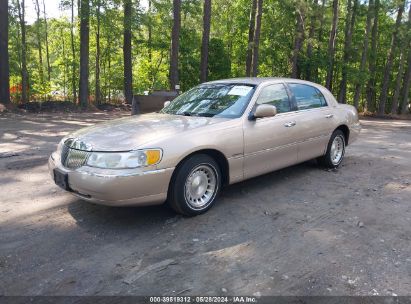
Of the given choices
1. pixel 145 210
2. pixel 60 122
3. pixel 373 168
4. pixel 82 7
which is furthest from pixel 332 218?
pixel 82 7

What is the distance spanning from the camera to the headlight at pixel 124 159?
152 inches

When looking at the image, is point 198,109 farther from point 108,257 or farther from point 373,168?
point 373,168

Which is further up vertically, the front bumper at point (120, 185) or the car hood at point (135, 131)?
the car hood at point (135, 131)

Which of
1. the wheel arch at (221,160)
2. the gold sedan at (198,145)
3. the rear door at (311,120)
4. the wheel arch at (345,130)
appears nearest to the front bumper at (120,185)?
the gold sedan at (198,145)

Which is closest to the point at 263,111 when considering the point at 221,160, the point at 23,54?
the point at 221,160

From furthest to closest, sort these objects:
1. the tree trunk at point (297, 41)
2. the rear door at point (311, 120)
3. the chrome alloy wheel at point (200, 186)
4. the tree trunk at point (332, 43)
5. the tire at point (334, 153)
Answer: the tree trunk at point (297, 41), the tree trunk at point (332, 43), the tire at point (334, 153), the rear door at point (311, 120), the chrome alloy wheel at point (200, 186)

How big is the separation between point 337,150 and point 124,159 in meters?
4.40

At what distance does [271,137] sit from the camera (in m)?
5.17

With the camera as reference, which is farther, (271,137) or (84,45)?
(84,45)

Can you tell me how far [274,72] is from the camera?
28781 mm

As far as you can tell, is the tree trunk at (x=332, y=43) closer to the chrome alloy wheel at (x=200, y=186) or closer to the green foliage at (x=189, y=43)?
the green foliage at (x=189, y=43)

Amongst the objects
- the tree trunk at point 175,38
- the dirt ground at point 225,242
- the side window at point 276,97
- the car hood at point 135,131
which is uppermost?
the tree trunk at point 175,38

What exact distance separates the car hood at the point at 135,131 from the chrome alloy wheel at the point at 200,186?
1.72ft

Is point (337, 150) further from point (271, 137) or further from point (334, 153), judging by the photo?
point (271, 137)
